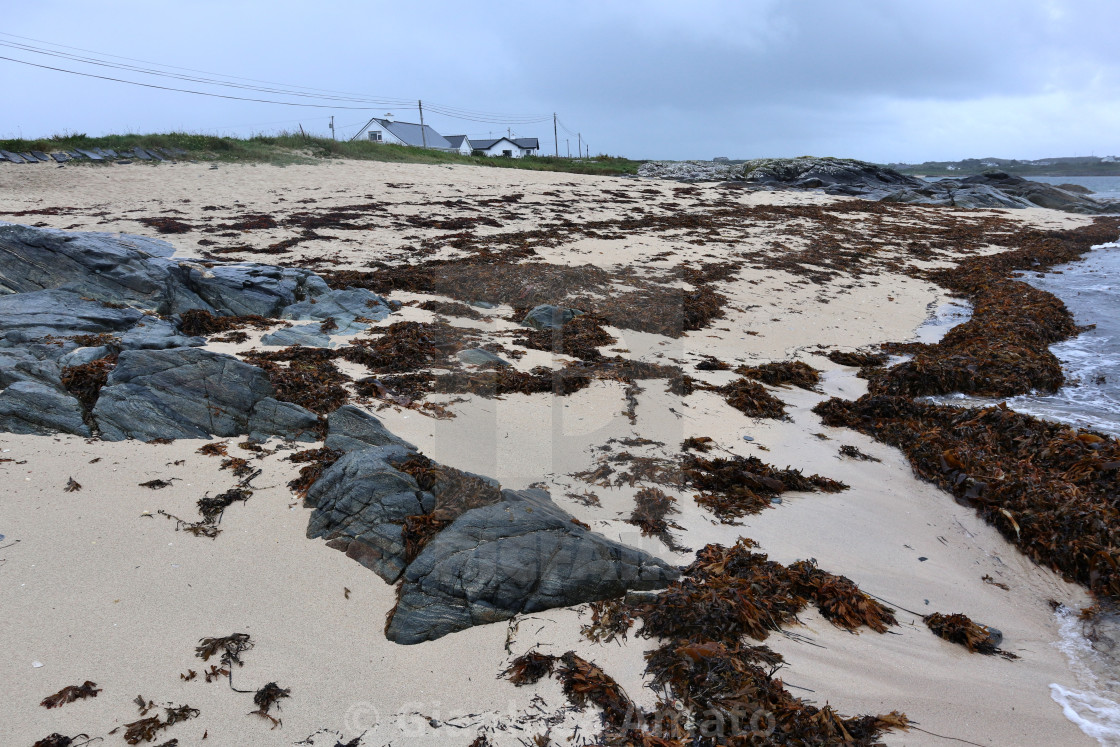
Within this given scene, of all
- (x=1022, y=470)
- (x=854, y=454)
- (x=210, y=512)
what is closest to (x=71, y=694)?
(x=210, y=512)

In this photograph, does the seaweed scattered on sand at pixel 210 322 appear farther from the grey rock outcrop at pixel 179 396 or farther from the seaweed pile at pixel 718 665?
the seaweed pile at pixel 718 665

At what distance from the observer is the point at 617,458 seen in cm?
489

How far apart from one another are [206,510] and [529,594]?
7.38 feet

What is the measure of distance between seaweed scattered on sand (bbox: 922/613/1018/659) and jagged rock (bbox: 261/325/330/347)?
20.2ft

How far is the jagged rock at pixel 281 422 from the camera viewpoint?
4.62 metres

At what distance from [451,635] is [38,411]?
149 inches

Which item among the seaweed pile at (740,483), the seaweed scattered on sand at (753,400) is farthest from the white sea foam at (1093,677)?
the seaweed scattered on sand at (753,400)

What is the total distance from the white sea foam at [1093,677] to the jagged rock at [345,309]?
22.9 ft

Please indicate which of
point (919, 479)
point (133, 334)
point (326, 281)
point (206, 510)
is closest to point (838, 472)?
point (919, 479)

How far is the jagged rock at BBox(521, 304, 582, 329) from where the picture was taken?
788 centimetres

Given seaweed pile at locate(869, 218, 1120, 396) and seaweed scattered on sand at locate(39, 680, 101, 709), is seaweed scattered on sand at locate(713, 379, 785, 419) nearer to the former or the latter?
seaweed pile at locate(869, 218, 1120, 396)

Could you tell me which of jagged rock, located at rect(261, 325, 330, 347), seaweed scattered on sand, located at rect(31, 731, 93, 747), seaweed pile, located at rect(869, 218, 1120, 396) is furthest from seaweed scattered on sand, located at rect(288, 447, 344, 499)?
seaweed pile, located at rect(869, 218, 1120, 396)

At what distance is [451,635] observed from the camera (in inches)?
117

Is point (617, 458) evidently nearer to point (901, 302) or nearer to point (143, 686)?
point (143, 686)
